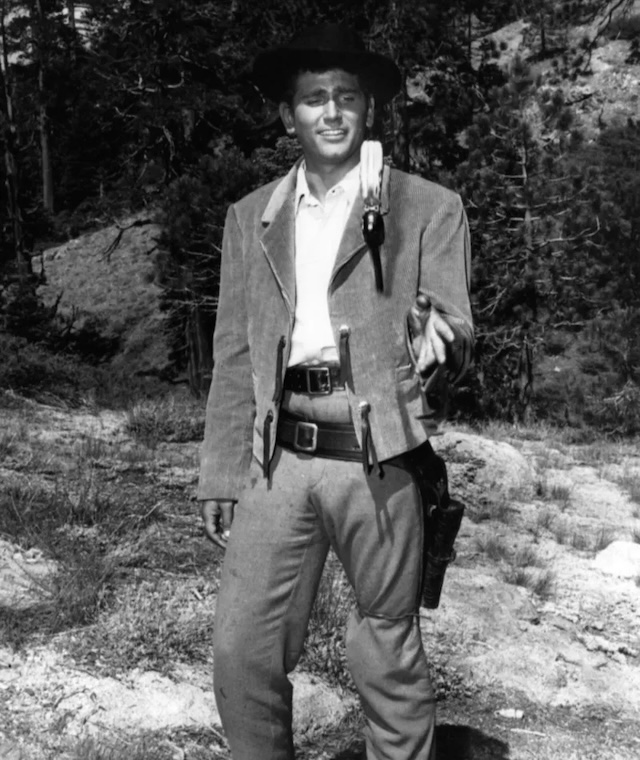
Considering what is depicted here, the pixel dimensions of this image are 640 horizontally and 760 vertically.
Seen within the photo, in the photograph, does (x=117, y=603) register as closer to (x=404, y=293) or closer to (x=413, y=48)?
(x=404, y=293)

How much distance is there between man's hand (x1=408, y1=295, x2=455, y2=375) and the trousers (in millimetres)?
325

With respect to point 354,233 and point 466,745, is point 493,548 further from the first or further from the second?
point 354,233

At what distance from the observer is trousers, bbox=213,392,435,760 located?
9.05 ft

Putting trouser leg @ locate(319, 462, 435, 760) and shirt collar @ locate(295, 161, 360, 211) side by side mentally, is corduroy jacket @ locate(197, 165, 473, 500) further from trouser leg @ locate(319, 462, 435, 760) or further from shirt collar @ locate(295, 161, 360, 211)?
trouser leg @ locate(319, 462, 435, 760)

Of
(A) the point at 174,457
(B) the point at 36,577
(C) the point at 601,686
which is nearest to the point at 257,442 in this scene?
(B) the point at 36,577

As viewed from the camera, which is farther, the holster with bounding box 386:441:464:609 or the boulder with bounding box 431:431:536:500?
the boulder with bounding box 431:431:536:500

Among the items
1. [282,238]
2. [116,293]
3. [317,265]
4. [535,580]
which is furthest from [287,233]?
[116,293]

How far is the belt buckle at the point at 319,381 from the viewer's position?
2.78 m

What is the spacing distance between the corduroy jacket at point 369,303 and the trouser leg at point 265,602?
14cm

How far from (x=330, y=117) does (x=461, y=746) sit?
2.26m

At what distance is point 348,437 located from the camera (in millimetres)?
2768

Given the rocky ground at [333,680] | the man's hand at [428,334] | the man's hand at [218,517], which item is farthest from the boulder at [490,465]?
the man's hand at [428,334]

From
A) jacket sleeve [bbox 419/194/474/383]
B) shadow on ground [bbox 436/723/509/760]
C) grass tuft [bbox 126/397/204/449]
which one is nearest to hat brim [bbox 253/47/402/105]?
jacket sleeve [bbox 419/194/474/383]

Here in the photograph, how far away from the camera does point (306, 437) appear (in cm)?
279
